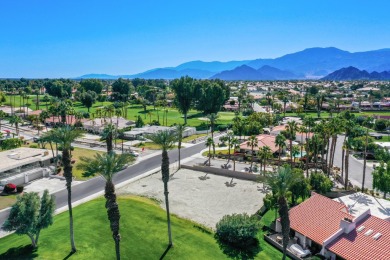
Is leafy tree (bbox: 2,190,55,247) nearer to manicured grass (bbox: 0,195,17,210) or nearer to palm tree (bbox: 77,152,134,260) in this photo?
palm tree (bbox: 77,152,134,260)

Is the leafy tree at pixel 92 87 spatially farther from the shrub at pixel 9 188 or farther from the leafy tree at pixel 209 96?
the shrub at pixel 9 188

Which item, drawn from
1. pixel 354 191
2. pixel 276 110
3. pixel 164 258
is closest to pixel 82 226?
pixel 164 258

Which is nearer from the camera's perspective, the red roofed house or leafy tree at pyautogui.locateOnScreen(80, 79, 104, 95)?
the red roofed house

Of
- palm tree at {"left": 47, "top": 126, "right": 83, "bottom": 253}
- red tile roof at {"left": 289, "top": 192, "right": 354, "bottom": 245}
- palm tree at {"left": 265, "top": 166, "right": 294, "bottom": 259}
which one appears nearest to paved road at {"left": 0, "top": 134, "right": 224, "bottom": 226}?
palm tree at {"left": 47, "top": 126, "right": 83, "bottom": 253}

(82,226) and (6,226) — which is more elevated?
(6,226)

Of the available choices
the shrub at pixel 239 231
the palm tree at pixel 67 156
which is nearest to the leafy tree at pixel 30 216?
the palm tree at pixel 67 156

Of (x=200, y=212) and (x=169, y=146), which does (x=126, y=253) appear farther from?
(x=200, y=212)

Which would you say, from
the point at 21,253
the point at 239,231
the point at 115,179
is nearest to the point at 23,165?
the point at 115,179

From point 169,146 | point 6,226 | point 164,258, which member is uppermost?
point 169,146
